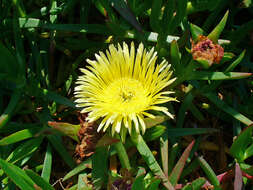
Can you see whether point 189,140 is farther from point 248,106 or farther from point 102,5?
point 102,5

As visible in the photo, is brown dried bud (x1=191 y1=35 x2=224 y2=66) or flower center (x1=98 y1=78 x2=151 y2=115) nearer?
brown dried bud (x1=191 y1=35 x2=224 y2=66)

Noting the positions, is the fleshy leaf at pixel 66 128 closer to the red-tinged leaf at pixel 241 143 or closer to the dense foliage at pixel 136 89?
the dense foliage at pixel 136 89

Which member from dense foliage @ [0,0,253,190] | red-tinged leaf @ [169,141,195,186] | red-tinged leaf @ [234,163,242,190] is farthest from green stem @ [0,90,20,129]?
red-tinged leaf @ [234,163,242,190]

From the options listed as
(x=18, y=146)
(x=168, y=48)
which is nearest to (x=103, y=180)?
(x=18, y=146)

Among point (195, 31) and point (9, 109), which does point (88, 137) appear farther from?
point (195, 31)

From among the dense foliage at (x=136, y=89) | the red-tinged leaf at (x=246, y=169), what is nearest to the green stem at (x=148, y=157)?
the dense foliage at (x=136, y=89)

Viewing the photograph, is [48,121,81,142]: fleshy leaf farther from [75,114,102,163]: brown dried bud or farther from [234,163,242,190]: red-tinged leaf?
[234,163,242,190]: red-tinged leaf

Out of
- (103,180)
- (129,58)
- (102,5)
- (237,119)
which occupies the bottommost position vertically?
(103,180)
